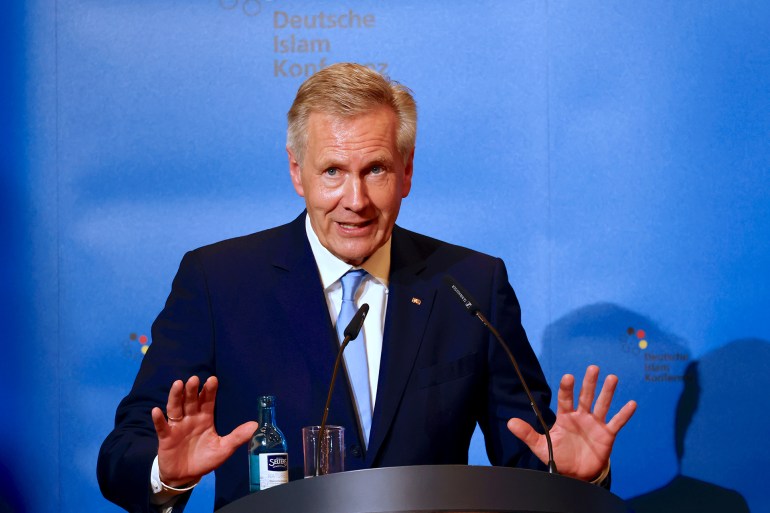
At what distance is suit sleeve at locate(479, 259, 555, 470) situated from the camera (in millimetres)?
2703

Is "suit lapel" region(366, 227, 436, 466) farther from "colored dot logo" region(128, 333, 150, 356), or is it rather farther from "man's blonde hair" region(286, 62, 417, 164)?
"colored dot logo" region(128, 333, 150, 356)

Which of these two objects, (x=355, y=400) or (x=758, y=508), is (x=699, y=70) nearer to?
(x=758, y=508)

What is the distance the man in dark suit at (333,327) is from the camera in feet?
8.54

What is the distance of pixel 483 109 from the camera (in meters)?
3.79

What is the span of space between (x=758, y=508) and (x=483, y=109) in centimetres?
177

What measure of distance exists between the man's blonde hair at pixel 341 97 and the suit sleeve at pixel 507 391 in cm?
54

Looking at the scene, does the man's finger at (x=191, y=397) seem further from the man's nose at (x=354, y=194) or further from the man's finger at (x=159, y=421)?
the man's nose at (x=354, y=194)

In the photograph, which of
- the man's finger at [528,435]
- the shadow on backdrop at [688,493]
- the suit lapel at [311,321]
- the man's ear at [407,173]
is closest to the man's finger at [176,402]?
the suit lapel at [311,321]

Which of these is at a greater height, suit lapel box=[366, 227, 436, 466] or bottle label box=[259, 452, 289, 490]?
suit lapel box=[366, 227, 436, 466]

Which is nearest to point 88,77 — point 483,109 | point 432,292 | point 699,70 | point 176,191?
point 176,191

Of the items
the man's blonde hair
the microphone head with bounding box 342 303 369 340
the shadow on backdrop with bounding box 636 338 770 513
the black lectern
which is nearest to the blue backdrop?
the shadow on backdrop with bounding box 636 338 770 513

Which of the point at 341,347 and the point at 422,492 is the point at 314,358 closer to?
the point at 341,347

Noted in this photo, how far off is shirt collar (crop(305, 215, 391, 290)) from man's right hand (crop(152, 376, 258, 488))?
705mm

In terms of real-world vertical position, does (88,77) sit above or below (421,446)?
above
